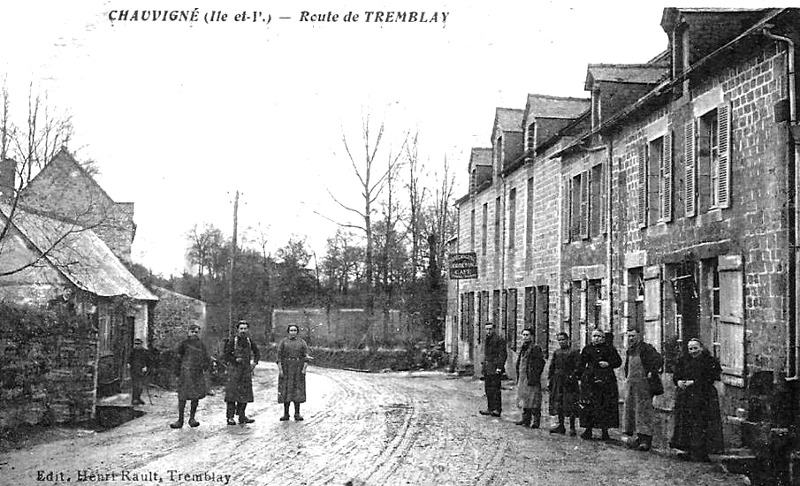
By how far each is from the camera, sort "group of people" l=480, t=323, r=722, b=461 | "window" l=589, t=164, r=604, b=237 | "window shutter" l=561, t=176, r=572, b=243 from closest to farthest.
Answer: "group of people" l=480, t=323, r=722, b=461
"window" l=589, t=164, r=604, b=237
"window shutter" l=561, t=176, r=572, b=243

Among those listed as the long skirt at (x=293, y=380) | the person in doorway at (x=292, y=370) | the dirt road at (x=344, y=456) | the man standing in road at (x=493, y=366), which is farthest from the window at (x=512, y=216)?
the long skirt at (x=293, y=380)

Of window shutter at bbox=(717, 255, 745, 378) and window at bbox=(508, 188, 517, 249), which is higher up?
window at bbox=(508, 188, 517, 249)

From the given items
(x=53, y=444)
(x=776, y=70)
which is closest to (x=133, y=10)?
(x=53, y=444)

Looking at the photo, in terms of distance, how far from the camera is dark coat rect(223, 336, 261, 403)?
1377cm

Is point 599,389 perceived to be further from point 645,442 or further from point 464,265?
point 464,265

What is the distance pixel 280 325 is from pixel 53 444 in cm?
4486

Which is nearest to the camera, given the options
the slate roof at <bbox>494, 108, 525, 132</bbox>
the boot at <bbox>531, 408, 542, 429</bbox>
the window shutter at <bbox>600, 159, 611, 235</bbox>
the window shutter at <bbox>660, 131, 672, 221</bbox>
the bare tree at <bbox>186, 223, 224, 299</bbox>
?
the boot at <bbox>531, 408, 542, 429</bbox>

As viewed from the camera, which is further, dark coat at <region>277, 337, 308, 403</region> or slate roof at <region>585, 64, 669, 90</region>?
slate roof at <region>585, 64, 669, 90</region>

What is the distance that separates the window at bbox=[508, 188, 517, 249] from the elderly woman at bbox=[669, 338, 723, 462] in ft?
46.6

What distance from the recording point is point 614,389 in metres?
12.6

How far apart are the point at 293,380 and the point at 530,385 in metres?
3.98

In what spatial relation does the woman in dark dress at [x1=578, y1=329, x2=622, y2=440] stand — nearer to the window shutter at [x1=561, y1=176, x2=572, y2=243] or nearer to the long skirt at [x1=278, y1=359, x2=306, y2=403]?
the long skirt at [x1=278, y1=359, x2=306, y2=403]

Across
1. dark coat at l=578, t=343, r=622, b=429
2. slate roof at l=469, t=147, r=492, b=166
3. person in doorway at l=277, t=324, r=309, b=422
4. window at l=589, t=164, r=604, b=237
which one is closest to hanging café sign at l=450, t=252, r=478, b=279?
slate roof at l=469, t=147, r=492, b=166

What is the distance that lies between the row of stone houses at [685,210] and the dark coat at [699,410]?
53 cm
